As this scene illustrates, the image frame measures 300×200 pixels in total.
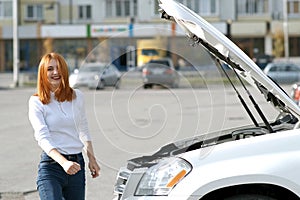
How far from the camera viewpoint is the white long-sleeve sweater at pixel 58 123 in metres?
5.02

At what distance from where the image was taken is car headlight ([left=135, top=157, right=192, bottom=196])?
4.59 m

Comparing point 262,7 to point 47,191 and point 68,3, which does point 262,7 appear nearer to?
point 68,3

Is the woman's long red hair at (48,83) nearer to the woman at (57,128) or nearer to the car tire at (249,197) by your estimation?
the woman at (57,128)

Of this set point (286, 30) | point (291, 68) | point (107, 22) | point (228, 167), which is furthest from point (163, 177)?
point (107, 22)

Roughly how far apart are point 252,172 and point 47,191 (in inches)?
61.1

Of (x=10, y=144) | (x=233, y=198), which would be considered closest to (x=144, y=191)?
(x=233, y=198)

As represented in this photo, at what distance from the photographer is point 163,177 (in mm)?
4656

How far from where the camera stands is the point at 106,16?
207 feet

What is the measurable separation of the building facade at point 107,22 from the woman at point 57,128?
179 feet

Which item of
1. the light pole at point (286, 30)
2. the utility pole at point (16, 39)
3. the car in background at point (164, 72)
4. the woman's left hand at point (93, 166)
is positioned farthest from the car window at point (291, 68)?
the woman's left hand at point (93, 166)

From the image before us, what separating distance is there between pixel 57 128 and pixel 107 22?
5811 cm

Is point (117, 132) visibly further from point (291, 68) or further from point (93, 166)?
point (291, 68)

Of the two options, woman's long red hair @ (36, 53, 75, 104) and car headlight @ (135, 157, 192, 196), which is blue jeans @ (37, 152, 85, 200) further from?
car headlight @ (135, 157, 192, 196)

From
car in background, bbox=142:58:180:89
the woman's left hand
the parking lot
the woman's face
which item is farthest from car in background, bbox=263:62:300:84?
the woman's face
